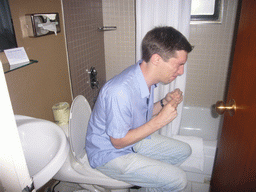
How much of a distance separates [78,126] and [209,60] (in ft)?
5.85

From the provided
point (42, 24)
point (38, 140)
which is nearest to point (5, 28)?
point (42, 24)

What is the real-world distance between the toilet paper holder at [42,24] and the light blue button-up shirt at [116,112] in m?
0.46

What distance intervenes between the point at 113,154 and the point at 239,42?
2.54 feet

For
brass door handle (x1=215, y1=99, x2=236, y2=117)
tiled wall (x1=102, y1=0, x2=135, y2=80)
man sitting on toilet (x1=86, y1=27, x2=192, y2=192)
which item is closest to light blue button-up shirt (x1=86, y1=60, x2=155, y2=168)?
man sitting on toilet (x1=86, y1=27, x2=192, y2=192)

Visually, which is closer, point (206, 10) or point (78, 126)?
point (78, 126)

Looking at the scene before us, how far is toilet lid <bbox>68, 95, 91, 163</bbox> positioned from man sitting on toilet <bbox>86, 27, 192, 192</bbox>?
7cm

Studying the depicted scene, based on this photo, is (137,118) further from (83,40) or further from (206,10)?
(206,10)

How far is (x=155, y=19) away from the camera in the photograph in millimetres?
1385

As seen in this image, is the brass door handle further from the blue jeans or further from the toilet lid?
the toilet lid

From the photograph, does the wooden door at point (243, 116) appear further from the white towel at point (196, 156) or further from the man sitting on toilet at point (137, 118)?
the white towel at point (196, 156)

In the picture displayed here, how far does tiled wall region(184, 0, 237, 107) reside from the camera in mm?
2082

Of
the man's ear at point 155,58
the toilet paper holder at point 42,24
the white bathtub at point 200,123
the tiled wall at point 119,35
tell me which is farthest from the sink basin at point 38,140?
the white bathtub at point 200,123

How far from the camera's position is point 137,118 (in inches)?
40.6

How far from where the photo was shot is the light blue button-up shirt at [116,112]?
0.88 metres
